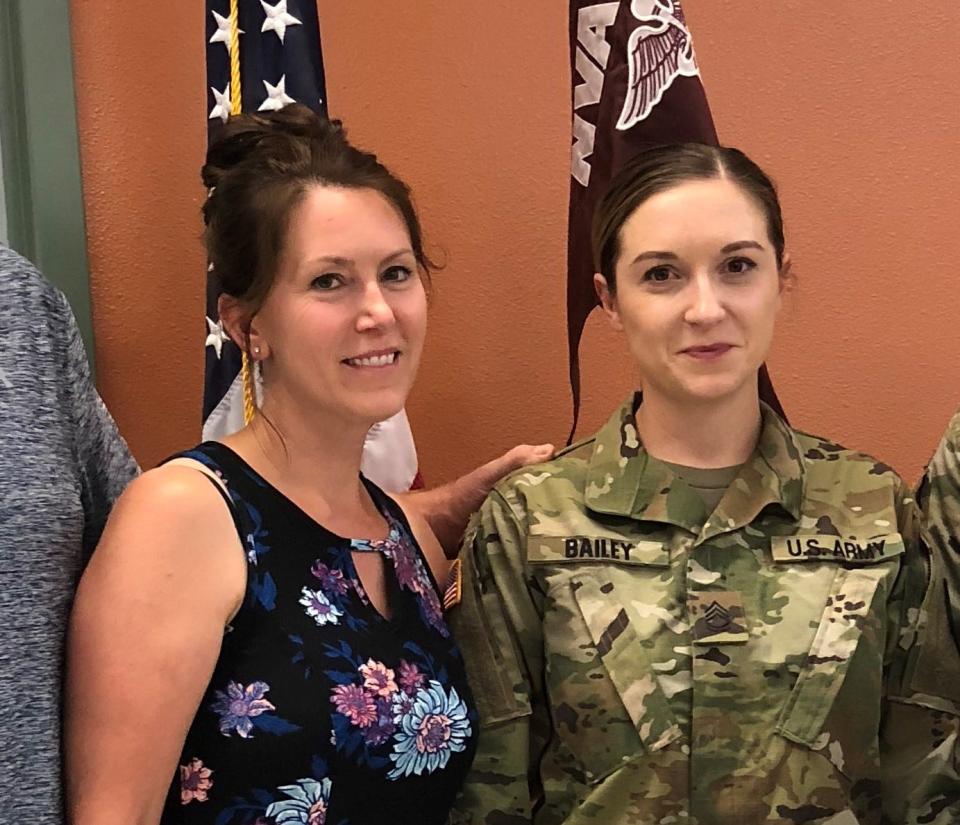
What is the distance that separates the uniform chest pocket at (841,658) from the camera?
3.89ft

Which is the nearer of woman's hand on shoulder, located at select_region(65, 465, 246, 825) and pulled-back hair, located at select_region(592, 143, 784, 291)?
woman's hand on shoulder, located at select_region(65, 465, 246, 825)

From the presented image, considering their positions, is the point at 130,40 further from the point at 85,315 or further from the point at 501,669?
the point at 501,669

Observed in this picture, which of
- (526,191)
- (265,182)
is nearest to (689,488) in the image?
(265,182)

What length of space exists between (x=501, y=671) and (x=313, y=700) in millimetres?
258

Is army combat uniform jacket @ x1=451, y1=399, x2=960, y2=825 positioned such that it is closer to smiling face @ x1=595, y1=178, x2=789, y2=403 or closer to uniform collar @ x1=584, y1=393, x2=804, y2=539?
uniform collar @ x1=584, y1=393, x2=804, y2=539

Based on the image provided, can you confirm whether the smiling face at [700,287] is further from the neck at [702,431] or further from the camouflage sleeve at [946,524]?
the camouflage sleeve at [946,524]

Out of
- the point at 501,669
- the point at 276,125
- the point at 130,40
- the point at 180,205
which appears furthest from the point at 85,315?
the point at 501,669

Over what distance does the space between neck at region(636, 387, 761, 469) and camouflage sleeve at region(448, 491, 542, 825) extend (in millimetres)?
207

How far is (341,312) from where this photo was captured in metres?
1.19

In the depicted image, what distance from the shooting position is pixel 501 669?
126cm

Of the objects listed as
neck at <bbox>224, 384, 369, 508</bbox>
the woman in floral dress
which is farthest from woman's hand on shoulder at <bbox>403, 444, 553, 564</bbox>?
neck at <bbox>224, 384, 369, 508</bbox>

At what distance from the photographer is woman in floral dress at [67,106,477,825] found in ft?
3.32

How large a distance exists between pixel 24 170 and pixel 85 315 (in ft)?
1.00

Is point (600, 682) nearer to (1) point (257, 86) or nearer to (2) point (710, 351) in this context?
(2) point (710, 351)
